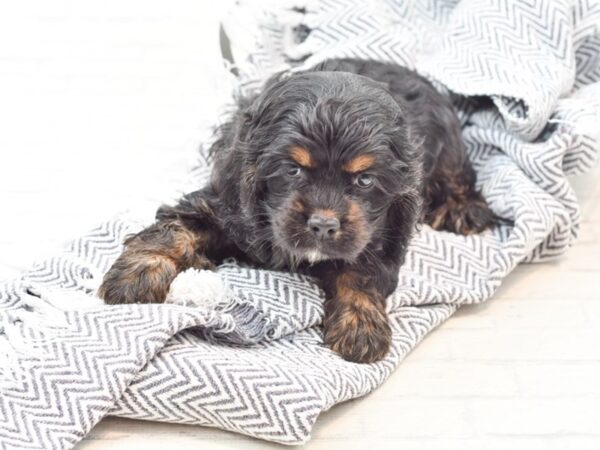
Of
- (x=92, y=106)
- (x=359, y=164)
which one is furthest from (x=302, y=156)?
(x=92, y=106)

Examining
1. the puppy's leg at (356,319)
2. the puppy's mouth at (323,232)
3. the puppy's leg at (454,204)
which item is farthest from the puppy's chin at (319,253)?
the puppy's leg at (454,204)

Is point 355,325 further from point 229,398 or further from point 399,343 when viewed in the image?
point 229,398

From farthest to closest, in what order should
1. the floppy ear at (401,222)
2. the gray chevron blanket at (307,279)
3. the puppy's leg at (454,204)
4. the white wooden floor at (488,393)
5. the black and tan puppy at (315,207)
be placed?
the puppy's leg at (454,204) < the floppy ear at (401,222) < the black and tan puppy at (315,207) < the white wooden floor at (488,393) < the gray chevron blanket at (307,279)

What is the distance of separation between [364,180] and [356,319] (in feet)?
1.58

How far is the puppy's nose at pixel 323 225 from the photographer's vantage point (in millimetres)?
2797

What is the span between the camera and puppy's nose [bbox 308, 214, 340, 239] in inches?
110

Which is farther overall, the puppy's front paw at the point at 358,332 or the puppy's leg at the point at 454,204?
the puppy's leg at the point at 454,204

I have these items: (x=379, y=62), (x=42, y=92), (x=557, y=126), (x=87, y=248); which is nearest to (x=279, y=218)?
(x=87, y=248)

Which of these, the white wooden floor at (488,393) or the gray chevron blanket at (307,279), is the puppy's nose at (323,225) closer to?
the gray chevron blanket at (307,279)

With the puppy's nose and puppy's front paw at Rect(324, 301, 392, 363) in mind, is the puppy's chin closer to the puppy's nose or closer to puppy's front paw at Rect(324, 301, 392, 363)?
the puppy's nose

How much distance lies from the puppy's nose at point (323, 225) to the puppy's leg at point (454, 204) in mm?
1052

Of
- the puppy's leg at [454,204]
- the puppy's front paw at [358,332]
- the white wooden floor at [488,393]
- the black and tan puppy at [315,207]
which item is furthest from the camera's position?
the puppy's leg at [454,204]

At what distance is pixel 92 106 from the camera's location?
190 inches

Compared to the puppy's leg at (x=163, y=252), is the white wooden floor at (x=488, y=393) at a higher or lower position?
lower
